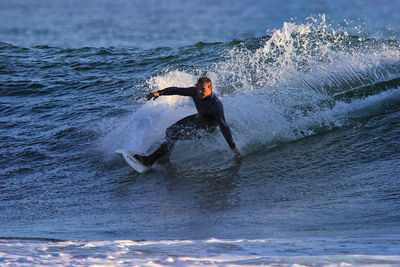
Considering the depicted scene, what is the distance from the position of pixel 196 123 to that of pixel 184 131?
0.22 metres

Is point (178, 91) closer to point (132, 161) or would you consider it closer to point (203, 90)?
point (203, 90)

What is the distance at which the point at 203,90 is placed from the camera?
24.9 ft

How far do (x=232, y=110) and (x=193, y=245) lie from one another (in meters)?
5.55

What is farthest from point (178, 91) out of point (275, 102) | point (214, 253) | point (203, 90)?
point (214, 253)

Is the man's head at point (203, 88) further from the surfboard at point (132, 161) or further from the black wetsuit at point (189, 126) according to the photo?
the surfboard at point (132, 161)

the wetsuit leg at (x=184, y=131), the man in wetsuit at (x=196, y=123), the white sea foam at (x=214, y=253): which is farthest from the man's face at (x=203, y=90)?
the white sea foam at (x=214, y=253)

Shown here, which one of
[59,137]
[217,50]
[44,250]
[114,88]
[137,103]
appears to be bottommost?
[44,250]

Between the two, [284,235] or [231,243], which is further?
[284,235]

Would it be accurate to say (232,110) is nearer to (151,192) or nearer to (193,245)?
(151,192)

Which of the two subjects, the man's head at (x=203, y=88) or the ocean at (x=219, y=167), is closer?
the ocean at (x=219, y=167)

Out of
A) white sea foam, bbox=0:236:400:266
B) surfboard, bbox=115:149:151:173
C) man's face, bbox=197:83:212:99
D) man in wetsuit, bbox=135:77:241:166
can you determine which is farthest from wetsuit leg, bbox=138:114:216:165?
white sea foam, bbox=0:236:400:266

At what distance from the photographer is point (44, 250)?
152 inches

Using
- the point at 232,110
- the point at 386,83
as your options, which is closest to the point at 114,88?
the point at 232,110

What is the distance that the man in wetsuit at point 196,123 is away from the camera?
7762 millimetres
